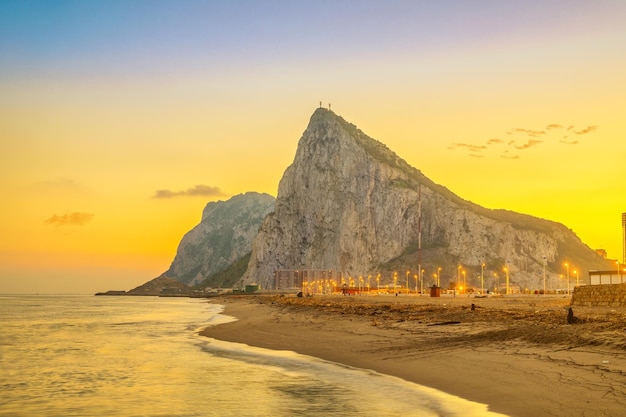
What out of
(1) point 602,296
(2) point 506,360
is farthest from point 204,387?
(1) point 602,296

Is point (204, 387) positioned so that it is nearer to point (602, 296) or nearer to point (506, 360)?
point (506, 360)

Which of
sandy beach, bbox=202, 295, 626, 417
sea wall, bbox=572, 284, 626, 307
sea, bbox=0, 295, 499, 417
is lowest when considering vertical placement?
sea, bbox=0, 295, 499, 417

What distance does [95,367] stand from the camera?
Result: 28406 mm

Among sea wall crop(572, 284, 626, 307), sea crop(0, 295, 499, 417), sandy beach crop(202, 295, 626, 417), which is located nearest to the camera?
sandy beach crop(202, 295, 626, 417)

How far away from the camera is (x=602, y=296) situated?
181 ft

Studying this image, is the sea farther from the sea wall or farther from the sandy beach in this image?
the sea wall

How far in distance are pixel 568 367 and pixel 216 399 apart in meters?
10.7

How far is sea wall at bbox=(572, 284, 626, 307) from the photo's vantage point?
51.8 meters

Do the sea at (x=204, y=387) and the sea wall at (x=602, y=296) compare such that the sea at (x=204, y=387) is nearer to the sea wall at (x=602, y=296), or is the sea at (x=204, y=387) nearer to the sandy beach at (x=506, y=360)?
the sandy beach at (x=506, y=360)

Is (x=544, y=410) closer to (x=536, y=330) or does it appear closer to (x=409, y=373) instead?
(x=409, y=373)

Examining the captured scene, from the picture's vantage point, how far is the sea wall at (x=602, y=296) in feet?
170

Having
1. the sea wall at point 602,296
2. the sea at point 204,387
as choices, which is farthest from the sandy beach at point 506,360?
the sea wall at point 602,296

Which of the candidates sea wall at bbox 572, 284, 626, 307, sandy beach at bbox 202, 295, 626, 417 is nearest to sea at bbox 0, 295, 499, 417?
sandy beach at bbox 202, 295, 626, 417

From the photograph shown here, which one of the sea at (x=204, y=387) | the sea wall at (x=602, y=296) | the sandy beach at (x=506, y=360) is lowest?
the sea at (x=204, y=387)
